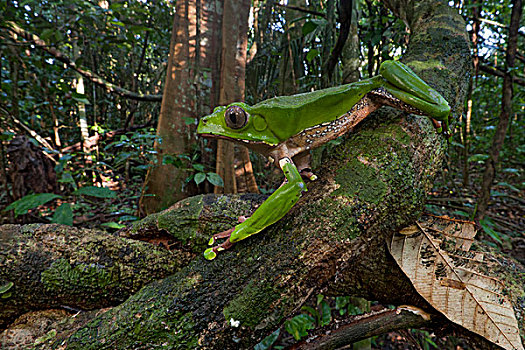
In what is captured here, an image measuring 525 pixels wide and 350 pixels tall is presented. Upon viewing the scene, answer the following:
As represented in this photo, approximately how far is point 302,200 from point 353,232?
271 mm

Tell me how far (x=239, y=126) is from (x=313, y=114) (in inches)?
16.8

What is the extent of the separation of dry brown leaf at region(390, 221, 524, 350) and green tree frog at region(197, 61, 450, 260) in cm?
57

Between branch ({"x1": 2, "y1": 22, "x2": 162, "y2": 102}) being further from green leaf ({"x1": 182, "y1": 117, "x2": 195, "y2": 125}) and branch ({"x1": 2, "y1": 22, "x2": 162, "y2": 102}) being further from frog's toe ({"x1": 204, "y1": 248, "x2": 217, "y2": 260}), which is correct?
frog's toe ({"x1": 204, "y1": 248, "x2": 217, "y2": 260})

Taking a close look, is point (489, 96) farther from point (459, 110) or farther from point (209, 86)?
point (209, 86)

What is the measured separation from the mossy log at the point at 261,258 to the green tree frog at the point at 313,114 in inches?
3.4

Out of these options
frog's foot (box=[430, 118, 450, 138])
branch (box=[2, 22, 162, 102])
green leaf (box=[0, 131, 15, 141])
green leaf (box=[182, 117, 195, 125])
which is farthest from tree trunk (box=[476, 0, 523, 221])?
green leaf (box=[0, 131, 15, 141])

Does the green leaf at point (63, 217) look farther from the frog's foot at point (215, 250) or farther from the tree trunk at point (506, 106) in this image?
the tree trunk at point (506, 106)

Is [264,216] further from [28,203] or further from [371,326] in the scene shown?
[28,203]

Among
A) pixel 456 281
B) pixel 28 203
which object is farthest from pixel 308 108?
pixel 28 203

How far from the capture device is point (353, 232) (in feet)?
3.81

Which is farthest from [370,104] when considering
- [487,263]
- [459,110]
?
[487,263]

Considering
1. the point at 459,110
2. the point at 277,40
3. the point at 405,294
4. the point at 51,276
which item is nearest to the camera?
the point at 51,276

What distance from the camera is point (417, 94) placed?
1513 mm

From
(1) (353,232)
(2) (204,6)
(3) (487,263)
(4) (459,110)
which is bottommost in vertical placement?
(3) (487,263)
